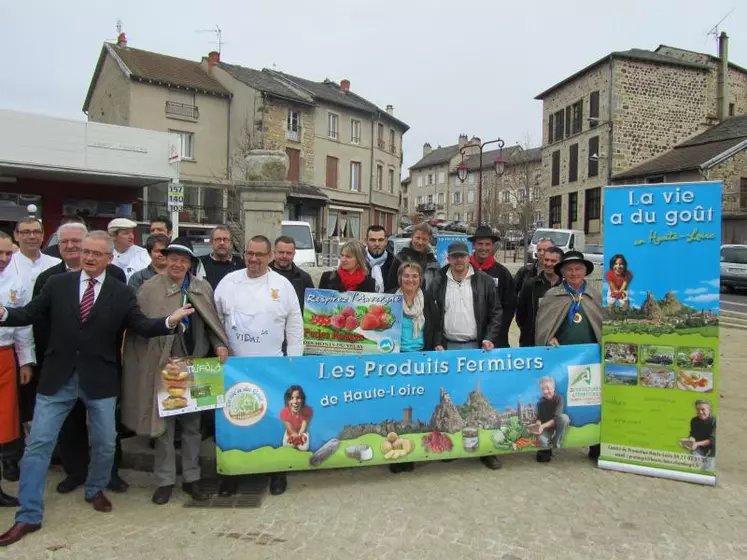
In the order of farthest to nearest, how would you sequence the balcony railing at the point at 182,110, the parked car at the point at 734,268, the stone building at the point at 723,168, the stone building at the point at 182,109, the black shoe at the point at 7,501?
the balcony railing at the point at 182,110 → the stone building at the point at 182,109 → the stone building at the point at 723,168 → the parked car at the point at 734,268 → the black shoe at the point at 7,501

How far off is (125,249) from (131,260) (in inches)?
5.3

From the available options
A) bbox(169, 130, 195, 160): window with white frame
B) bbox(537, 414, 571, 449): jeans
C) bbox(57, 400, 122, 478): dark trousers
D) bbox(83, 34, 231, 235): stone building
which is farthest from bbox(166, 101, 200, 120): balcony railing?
bbox(537, 414, 571, 449): jeans

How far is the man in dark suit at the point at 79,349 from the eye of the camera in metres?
3.62

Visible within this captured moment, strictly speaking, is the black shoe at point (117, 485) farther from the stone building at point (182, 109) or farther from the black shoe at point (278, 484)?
the stone building at point (182, 109)

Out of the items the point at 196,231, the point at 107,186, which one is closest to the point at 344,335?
the point at 107,186

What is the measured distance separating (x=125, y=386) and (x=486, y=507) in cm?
277

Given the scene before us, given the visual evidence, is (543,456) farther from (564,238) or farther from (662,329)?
(564,238)

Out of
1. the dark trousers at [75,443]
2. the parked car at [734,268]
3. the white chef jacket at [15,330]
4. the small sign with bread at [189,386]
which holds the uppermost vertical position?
the parked car at [734,268]

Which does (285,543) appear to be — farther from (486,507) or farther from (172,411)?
(486,507)

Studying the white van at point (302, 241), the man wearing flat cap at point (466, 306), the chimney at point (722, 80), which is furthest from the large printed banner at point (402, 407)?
the chimney at point (722, 80)

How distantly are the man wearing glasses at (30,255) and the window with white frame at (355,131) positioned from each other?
115 feet

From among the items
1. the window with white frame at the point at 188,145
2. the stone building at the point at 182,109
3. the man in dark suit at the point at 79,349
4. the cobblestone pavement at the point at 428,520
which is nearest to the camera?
the cobblestone pavement at the point at 428,520

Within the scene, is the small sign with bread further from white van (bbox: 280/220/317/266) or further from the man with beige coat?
white van (bbox: 280/220/317/266)

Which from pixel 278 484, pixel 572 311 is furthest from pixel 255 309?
pixel 572 311
